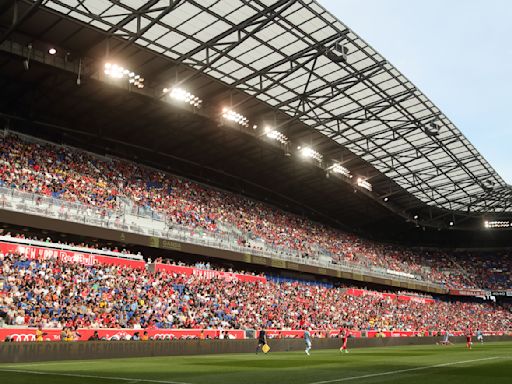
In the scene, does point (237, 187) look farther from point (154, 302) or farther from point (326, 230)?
point (154, 302)

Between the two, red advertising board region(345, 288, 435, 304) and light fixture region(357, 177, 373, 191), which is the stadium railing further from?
light fixture region(357, 177, 373, 191)

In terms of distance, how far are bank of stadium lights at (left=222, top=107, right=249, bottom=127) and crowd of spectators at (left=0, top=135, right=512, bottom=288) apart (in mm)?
8967

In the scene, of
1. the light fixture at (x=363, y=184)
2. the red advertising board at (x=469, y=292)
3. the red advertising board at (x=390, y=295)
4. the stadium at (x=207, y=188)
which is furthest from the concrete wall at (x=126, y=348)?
the red advertising board at (x=469, y=292)

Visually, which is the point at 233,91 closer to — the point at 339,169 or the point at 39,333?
the point at 339,169

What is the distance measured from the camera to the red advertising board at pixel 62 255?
92.8 ft

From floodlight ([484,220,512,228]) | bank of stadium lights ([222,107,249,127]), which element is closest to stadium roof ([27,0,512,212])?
bank of stadium lights ([222,107,249,127])

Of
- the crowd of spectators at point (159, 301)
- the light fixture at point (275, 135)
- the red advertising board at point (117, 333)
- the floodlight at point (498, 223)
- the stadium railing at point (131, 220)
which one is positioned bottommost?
the red advertising board at point (117, 333)

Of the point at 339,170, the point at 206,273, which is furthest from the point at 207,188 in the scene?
the point at 339,170

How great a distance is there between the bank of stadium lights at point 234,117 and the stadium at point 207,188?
23 cm

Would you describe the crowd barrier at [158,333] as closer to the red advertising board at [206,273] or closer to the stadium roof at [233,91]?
the red advertising board at [206,273]

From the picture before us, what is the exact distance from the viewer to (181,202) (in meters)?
44.5

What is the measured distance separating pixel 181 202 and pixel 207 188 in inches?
269

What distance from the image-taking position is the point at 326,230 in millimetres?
64750

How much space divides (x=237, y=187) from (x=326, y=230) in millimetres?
15292
